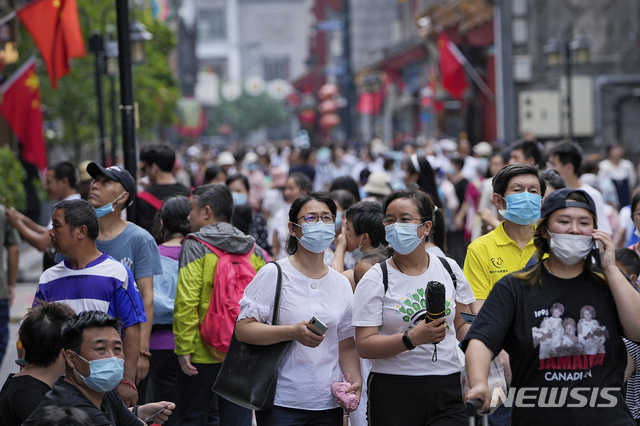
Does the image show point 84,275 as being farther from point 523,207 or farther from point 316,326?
point 523,207

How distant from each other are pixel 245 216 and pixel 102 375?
504 centimetres

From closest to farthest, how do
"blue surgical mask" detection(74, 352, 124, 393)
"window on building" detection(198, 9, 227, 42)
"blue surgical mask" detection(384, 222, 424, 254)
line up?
"blue surgical mask" detection(74, 352, 124, 393) → "blue surgical mask" detection(384, 222, 424, 254) → "window on building" detection(198, 9, 227, 42)

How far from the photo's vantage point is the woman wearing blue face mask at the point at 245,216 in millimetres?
9359

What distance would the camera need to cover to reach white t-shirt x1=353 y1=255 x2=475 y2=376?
4.98 m

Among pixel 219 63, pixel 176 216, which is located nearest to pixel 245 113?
pixel 219 63

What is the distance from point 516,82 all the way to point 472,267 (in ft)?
72.4

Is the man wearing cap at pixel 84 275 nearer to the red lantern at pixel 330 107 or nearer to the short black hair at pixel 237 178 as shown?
the short black hair at pixel 237 178

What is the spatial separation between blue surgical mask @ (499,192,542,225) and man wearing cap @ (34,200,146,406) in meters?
2.21

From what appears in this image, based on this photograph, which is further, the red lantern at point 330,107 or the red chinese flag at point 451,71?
the red lantern at point 330,107

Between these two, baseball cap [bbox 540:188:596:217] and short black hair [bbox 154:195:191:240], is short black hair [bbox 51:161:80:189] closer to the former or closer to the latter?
short black hair [bbox 154:195:191:240]

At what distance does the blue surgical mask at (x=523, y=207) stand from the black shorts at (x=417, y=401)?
45.7 inches

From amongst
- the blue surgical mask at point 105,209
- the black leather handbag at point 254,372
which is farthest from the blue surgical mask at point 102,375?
the blue surgical mask at point 105,209

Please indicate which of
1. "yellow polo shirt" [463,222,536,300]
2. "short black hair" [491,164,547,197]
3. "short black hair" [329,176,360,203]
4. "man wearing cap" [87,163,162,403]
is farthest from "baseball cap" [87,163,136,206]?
"short black hair" [329,176,360,203]

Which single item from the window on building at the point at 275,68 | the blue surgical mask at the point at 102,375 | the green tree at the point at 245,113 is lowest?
the blue surgical mask at the point at 102,375
